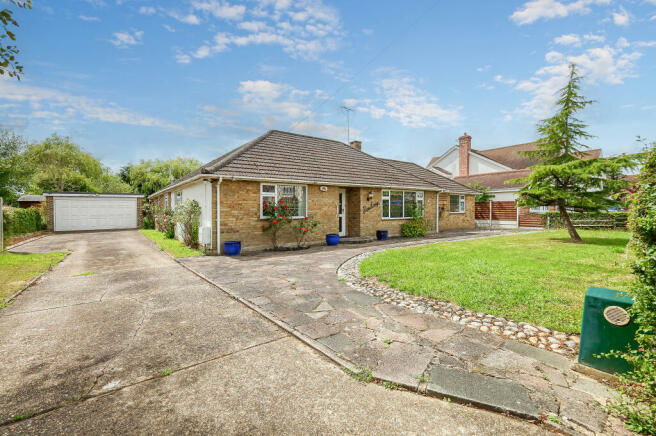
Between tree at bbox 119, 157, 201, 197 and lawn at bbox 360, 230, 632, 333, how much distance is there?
33.9m

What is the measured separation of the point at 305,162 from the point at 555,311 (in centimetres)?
1070

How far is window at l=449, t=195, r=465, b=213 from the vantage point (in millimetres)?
18781

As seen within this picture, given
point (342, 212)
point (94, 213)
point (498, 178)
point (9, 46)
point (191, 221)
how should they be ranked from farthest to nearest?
point (498, 178) < point (94, 213) < point (342, 212) < point (191, 221) < point (9, 46)

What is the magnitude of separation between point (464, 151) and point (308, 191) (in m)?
24.4

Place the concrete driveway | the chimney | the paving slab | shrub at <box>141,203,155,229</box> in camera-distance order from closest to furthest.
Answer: the concrete driveway
the paving slab
shrub at <box>141,203,155,229</box>
the chimney

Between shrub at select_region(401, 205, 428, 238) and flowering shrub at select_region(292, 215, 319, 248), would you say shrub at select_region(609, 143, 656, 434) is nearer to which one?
flowering shrub at select_region(292, 215, 319, 248)

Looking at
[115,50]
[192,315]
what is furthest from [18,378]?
[115,50]

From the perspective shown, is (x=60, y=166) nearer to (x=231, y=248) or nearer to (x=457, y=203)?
(x=231, y=248)

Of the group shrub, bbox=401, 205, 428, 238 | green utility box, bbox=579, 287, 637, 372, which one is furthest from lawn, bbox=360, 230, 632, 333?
shrub, bbox=401, 205, 428, 238

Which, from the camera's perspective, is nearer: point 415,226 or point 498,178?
point 415,226

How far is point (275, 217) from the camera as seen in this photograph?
1058cm

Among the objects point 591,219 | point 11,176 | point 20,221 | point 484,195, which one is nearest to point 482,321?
point 11,176

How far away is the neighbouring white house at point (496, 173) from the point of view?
2103cm

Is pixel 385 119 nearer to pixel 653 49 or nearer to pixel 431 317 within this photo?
pixel 653 49
